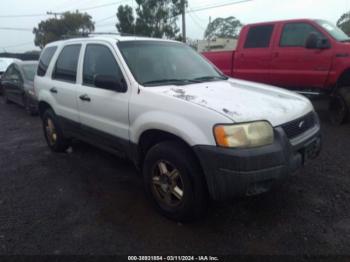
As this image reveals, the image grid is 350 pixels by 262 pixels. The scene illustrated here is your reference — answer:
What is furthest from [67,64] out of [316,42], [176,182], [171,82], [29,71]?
[29,71]

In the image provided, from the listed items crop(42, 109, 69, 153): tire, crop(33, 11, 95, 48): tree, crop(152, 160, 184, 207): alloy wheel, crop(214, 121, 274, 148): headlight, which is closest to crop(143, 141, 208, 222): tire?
crop(152, 160, 184, 207): alloy wheel

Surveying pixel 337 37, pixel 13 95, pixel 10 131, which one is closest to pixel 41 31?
pixel 13 95

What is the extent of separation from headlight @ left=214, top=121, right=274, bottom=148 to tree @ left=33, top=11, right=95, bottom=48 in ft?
156

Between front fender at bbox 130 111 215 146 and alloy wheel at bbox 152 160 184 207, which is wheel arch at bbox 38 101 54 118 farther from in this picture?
alloy wheel at bbox 152 160 184 207

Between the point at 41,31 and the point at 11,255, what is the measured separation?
52320 millimetres

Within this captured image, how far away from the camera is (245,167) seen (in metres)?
2.59

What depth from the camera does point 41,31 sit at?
160 feet

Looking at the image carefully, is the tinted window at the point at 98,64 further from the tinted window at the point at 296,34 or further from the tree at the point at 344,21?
the tree at the point at 344,21

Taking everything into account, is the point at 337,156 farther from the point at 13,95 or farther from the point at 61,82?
the point at 13,95

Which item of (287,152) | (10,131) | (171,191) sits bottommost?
(10,131)

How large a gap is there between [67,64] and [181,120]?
258 centimetres

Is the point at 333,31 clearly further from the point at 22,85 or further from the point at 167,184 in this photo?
the point at 22,85

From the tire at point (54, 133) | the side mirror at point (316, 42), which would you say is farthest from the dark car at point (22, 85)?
the side mirror at point (316, 42)

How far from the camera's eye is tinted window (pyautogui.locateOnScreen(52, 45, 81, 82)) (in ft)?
14.6
